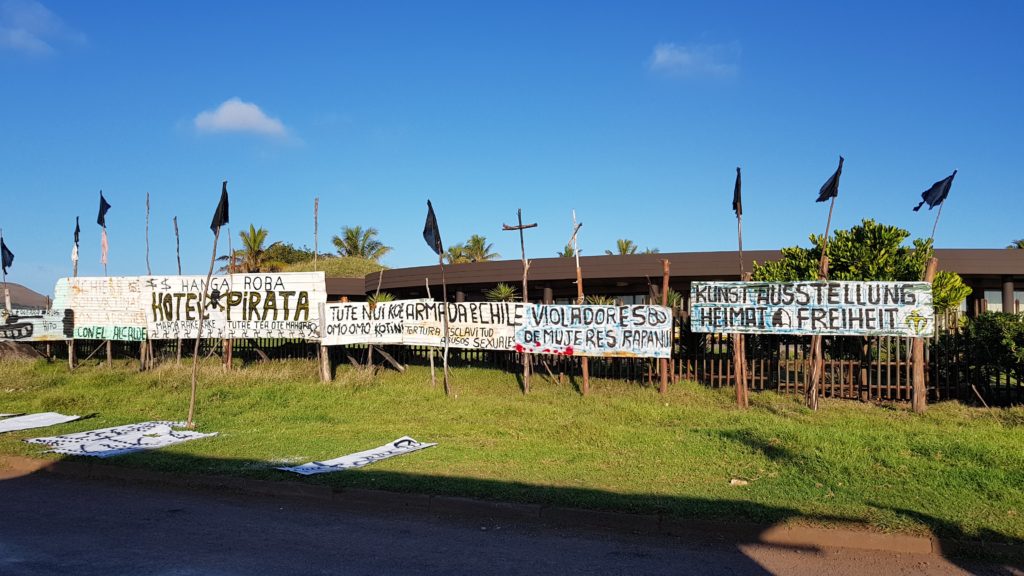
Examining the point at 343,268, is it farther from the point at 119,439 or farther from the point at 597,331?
the point at 119,439

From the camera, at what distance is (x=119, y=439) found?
38.2 ft

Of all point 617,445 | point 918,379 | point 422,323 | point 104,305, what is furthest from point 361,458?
point 104,305

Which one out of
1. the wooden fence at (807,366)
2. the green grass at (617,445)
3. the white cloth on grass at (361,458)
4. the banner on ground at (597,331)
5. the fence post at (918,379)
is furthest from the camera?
the banner on ground at (597,331)

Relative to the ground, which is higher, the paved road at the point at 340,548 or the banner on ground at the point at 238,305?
the banner on ground at the point at 238,305

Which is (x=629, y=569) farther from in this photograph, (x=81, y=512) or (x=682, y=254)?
(x=682, y=254)

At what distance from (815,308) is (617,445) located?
4902mm

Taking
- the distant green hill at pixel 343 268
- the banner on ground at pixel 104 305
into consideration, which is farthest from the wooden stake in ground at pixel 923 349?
the distant green hill at pixel 343 268

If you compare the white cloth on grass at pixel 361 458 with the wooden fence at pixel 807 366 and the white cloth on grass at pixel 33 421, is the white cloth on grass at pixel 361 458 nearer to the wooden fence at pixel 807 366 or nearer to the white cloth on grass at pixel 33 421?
the wooden fence at pixel 807 366

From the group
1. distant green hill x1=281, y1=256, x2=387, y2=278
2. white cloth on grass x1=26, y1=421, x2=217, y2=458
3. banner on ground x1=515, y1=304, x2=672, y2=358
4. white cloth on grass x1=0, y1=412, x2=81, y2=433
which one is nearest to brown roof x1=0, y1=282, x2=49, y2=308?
distant green hill x1=281, y1=256, x2=387, y2=278

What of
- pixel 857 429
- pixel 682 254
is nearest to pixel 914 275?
pixel 857 429

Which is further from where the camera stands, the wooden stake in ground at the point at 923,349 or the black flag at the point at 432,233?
the black flag at the point at 432,233

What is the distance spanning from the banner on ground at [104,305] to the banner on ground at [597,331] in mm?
10425

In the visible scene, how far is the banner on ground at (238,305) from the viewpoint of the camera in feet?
57.5

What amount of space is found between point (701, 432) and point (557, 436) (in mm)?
2059
